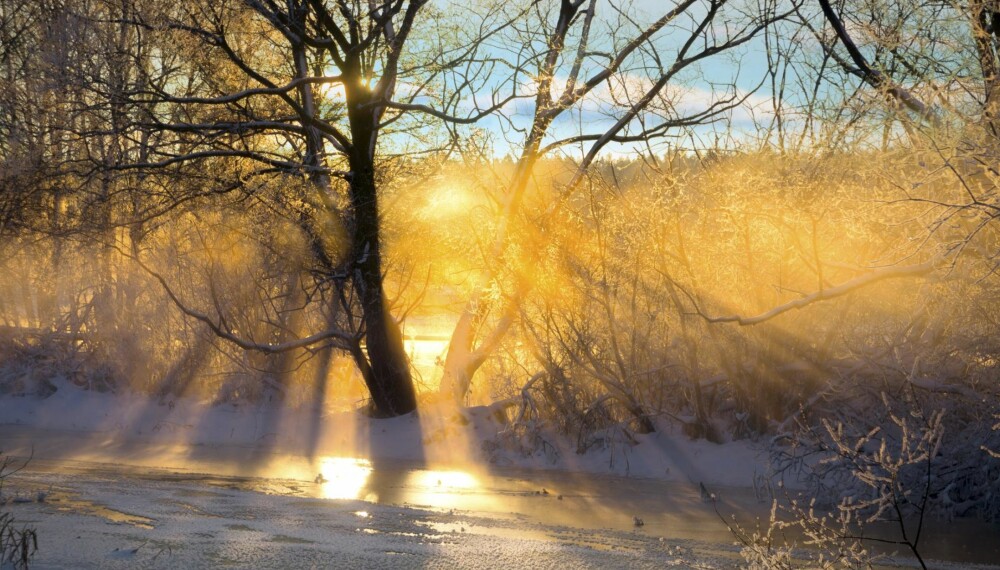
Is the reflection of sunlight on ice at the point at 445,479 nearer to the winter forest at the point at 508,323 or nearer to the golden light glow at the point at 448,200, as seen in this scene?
the winter forest at the point at 508,323

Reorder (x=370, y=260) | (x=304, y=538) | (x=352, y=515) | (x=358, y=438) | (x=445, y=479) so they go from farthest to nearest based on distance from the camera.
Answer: (x=358, y=438), (x=370, y=260), (x=445, y=479), (x=352, y=515), (x=304, y=538)

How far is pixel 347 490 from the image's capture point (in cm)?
895

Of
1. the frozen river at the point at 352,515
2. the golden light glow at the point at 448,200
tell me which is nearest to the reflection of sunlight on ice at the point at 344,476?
the frozen river at the point at 352,515

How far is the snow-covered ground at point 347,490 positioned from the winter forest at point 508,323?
0.16ft

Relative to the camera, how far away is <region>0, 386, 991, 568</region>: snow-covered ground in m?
5.40

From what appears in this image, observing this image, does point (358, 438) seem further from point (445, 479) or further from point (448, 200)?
point (448, 200)

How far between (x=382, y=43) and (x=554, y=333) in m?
4.73

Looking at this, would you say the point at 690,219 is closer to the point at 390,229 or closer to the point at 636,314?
the point at 636,314

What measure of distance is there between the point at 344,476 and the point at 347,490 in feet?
3.11

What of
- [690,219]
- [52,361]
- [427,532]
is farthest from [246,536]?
[52,361]

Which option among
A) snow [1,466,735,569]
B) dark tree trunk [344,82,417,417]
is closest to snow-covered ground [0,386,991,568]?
snow [1,466,735,569]

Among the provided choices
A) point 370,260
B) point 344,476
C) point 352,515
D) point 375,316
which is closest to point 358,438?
point 375,316

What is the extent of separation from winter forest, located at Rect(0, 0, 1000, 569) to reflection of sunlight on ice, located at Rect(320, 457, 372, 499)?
0.24ft

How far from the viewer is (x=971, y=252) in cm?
782
